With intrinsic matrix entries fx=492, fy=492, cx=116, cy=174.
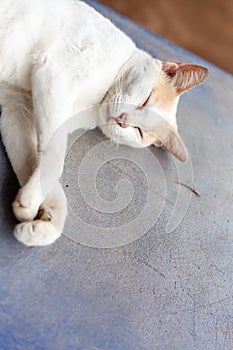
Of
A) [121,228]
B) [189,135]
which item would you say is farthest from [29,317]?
[189,135]

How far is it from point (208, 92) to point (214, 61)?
2.37 feet

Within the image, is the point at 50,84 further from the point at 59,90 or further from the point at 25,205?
the point at 25,205

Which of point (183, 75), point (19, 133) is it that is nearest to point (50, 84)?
point (19, 133)

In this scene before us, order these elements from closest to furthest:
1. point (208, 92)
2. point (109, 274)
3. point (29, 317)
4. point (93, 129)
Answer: point (29, 317) < point (109, 274) < point (93, 129) < point (208, 92)

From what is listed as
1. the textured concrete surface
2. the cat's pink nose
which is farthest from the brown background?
the cat's pink nose

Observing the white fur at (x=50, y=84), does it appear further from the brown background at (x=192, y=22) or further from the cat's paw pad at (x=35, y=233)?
the brown background at (x=192, y=22)

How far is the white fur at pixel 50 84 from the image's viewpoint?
1.10 m

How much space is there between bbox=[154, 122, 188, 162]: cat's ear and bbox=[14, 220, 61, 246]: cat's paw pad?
1.44 feet

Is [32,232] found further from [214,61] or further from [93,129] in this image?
[214,61]

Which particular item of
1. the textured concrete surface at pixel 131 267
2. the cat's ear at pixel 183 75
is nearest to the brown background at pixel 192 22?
the textured concrete surface at pixel 131 267

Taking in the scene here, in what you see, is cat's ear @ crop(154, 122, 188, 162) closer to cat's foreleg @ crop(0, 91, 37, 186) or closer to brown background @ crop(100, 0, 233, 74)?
cat's foreleg @ crop(0, 91, 37, 186)

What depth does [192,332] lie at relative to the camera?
3.86 feet

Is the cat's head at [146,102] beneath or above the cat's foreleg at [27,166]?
above

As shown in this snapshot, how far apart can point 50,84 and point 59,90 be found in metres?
0.02
